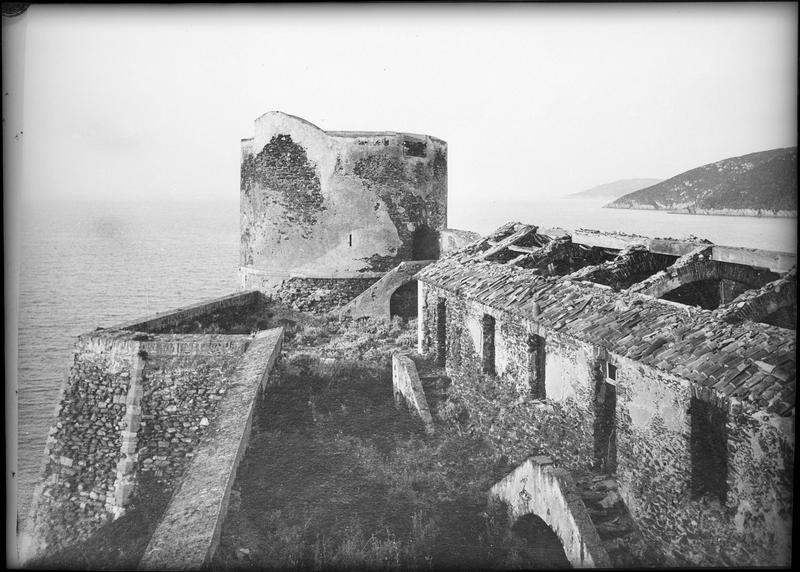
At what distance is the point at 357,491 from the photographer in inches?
341

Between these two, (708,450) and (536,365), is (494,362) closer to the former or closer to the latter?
(536,365)

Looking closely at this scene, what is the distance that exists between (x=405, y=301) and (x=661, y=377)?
11778 mm

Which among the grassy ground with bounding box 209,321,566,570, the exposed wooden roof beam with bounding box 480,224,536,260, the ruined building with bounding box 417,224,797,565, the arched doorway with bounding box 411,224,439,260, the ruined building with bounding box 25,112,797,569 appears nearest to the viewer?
the ruined building with bounding box 417,224,797,565

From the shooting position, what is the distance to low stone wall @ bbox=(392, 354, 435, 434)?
11.1m

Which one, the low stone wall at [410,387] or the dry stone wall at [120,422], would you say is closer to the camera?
the dry stone wall at [120,422]

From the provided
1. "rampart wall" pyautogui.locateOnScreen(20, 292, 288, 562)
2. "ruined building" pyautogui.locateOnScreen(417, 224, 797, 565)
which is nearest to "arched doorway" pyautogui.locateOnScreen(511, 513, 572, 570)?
"ruined building" pyautogui.locateOnScreen(417, 224, 797, 565)

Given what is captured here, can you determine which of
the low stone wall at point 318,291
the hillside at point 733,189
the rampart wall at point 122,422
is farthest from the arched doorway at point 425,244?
the rampart wall at point 122,422

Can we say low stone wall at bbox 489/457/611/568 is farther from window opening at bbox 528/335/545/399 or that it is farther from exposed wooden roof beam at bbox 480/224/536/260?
exposed wooden roof beam at bbox 480/224/536/260

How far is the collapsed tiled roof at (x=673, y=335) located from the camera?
560cm

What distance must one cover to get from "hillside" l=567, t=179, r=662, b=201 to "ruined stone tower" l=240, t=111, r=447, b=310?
23.7ft

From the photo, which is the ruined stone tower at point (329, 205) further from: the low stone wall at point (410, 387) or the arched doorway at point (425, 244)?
the low stone wall at point (410, 387)

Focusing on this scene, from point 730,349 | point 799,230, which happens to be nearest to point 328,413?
point 730,349

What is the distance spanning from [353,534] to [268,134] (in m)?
13.2

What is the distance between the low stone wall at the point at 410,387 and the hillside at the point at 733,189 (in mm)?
5054
